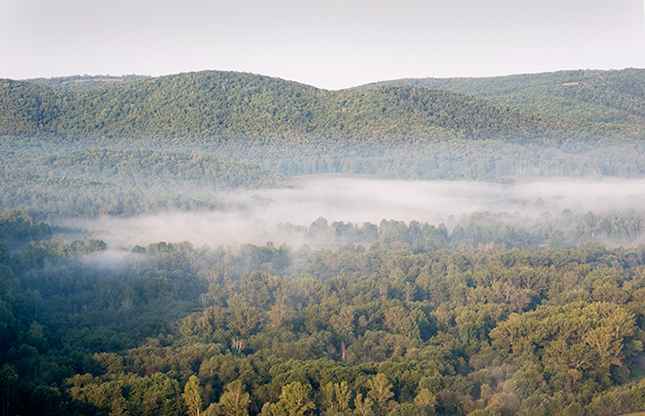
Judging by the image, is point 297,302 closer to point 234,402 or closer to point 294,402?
point 294,402

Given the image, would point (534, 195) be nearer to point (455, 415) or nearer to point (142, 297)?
point (142, 297)

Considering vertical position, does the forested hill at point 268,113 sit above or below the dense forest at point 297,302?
above

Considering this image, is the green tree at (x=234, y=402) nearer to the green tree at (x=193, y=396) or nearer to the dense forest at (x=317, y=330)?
the dense forest at (x=317, y=330)

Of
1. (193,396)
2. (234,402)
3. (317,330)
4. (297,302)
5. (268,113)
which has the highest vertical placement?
(268,113)

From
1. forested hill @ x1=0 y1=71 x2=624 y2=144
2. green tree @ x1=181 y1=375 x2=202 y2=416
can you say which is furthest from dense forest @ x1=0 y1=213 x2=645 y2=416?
forested hill @ x1=0 y1=71 x2=624 y2=144

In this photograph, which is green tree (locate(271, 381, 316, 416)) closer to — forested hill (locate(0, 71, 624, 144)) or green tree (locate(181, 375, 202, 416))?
green tree (locate(181, 375, 202, 416))

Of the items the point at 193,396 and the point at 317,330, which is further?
the point at 317,330

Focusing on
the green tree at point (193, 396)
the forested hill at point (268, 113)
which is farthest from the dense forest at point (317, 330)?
the forested hill at point (268, 113)

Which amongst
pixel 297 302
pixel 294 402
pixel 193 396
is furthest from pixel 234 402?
pixel 297 302
